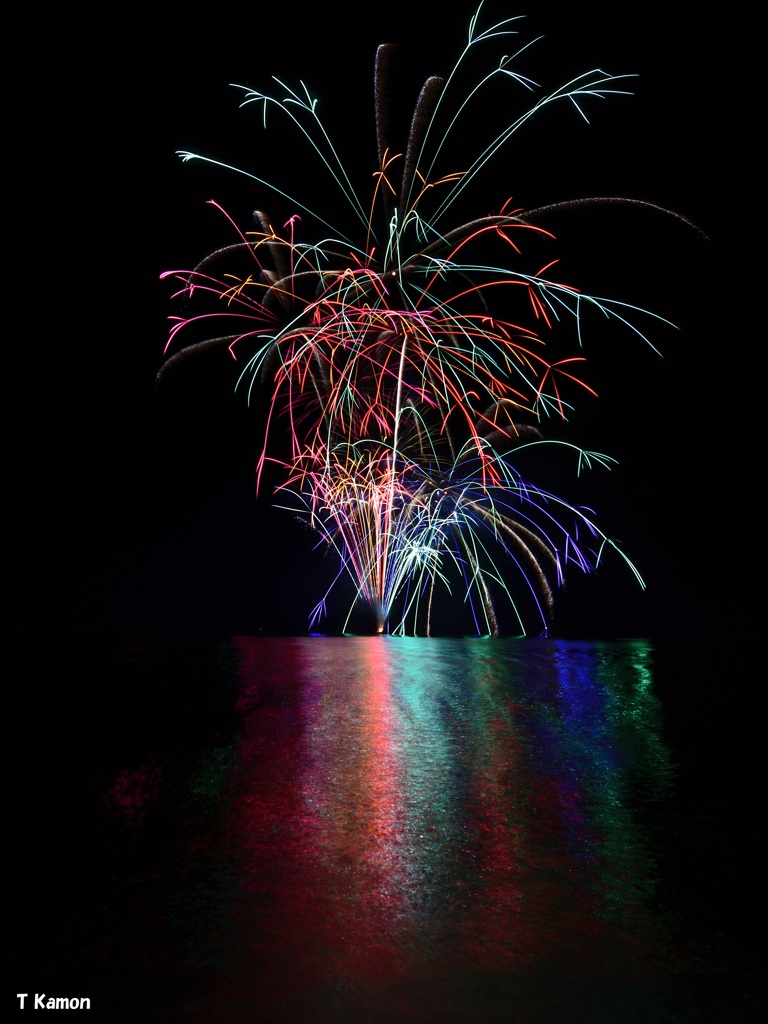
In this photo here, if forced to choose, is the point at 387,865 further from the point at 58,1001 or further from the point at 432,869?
the point at 58,1001

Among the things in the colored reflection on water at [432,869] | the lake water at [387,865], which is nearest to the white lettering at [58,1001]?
the lake water at [387,865]

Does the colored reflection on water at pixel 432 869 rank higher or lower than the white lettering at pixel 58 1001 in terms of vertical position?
higher

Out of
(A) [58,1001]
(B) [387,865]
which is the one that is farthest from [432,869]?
(A) [58,1001]

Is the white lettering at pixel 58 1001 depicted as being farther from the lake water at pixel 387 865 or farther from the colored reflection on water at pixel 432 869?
the colored reflection on water at pixel 432 869

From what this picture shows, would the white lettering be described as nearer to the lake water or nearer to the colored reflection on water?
the lake water

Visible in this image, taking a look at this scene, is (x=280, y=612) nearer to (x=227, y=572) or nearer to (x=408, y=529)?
(x=227, y=572)

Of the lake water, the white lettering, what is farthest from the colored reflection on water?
the white lettering
